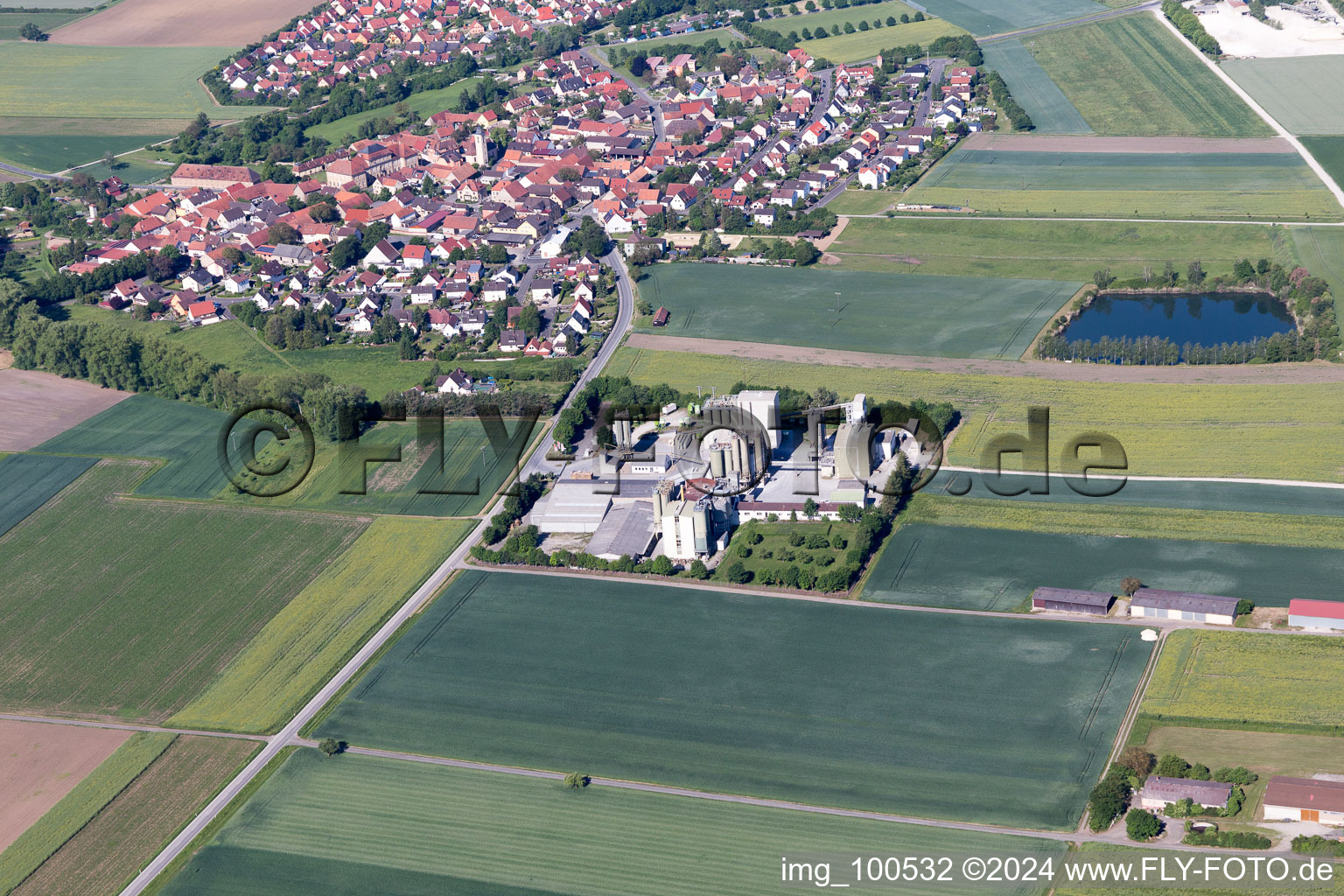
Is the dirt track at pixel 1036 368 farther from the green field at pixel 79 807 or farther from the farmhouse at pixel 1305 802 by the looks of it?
the green field at pixel 79 807

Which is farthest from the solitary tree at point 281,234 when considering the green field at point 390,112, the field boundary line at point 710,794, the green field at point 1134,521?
the field boundary line at point 710,794

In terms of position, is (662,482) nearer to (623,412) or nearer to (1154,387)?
(623,412)

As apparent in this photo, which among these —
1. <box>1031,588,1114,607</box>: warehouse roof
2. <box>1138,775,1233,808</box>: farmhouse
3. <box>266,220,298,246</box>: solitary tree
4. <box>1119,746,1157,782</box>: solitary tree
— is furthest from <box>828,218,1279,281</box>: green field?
<box>1138,775,1233,808</box>: farmhouse

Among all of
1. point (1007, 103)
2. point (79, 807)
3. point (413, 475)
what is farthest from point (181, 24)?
point (79, 807)

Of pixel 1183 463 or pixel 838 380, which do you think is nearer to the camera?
pixel 1183 463

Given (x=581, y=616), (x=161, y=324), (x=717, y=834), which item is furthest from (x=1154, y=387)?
(x=161, y=324)

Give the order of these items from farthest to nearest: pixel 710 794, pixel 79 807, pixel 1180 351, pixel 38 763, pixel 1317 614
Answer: pixel 1180 351
pixel 1317 614
pixel 38 763
pixel 79 807
pixel 710 794

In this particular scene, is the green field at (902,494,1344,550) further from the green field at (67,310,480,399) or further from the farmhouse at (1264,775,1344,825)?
the green field at (67,310,480,399)

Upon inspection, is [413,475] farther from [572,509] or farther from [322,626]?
[322,626]
